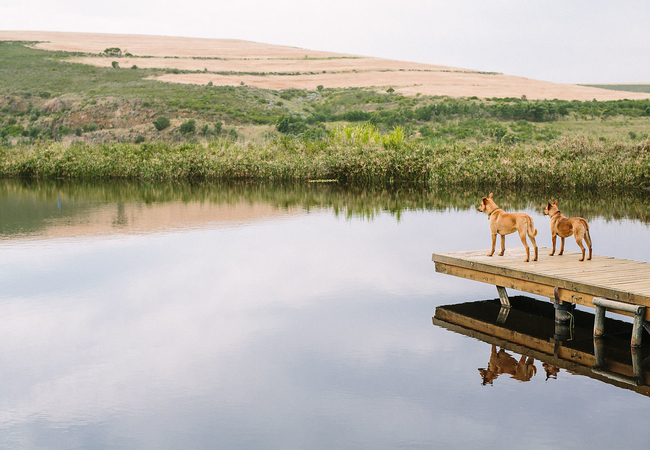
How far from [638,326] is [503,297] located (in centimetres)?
201

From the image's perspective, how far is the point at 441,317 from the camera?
8.54 m

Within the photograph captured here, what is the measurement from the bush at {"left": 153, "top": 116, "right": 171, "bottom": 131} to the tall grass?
30.4 metres

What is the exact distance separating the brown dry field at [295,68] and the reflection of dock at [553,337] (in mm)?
74407

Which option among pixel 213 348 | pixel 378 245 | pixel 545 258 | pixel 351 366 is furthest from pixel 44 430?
pixel 378 245

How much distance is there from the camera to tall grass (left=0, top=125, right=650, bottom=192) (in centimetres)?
2236

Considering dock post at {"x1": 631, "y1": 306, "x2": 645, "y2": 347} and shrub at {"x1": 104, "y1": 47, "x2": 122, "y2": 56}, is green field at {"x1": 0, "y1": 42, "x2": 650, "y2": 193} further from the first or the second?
dock post at {"x1": 631, "y1": 306, "x2": 645, "y2": 347}

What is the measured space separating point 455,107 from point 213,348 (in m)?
62.8

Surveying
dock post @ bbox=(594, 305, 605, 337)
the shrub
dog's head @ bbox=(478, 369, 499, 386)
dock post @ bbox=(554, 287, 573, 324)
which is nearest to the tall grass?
dock post @ bbox=(554, 287, 573, 324)

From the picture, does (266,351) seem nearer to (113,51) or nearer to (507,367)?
(507,367)

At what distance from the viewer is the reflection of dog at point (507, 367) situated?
657 centimetres

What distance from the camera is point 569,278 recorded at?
24.2 ft

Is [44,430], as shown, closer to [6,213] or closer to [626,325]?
[626,325]

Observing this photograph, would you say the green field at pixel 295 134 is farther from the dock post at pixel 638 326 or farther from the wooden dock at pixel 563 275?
the dock post at pixel 638 326

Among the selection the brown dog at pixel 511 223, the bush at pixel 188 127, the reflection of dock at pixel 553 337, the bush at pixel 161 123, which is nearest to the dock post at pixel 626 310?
the reflection of dock at pixel 553 337
